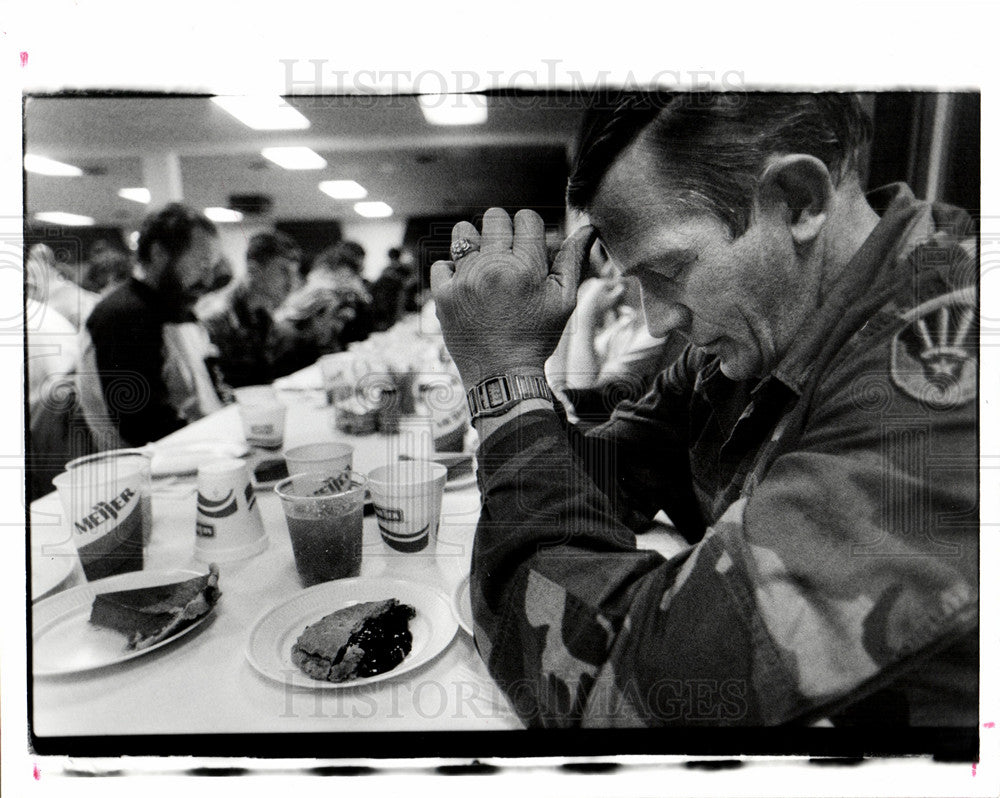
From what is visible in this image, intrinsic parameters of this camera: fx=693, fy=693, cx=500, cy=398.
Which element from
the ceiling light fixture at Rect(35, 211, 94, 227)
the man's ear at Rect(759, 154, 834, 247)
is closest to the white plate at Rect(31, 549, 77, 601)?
the ceiling light fixture at Rect(35, 211, 94, 227)

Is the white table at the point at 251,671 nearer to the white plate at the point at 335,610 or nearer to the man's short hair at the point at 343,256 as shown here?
the white plate at the point at 335,610

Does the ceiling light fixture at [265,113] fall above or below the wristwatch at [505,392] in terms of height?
above

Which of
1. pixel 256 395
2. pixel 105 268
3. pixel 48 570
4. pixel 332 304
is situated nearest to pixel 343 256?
pixel 332 304

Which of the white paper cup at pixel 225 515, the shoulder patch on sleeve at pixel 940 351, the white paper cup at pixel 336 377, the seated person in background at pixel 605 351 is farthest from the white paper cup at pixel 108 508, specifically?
the shoulder patch on sleeve at pixel 940 351

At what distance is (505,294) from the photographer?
121cm

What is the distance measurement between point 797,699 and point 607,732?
32 cm

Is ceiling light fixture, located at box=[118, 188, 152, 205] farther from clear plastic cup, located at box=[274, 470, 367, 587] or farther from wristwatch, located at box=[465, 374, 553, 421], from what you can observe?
wristwatch, located at box=[465, 374, 553, 421]

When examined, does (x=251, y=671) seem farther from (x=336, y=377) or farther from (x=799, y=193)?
(x=799, y=193)

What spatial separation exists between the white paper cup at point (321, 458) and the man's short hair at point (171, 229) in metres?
0.41

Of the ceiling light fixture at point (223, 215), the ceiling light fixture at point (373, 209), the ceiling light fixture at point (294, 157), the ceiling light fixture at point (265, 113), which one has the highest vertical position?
the ceiling light fixture at point (265, 113)

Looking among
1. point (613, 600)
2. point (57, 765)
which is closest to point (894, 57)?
point (613, 600)

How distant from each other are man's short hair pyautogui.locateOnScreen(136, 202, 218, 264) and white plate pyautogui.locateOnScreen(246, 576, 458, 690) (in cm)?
65

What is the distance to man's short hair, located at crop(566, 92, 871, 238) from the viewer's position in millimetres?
1172

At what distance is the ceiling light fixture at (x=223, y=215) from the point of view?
122 cm
